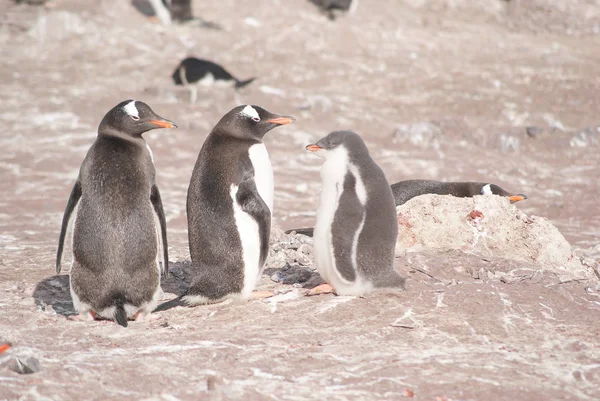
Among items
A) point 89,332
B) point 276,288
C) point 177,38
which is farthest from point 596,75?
point 89,332

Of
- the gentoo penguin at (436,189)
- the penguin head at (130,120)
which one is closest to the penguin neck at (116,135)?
the penguin head at (130,120)

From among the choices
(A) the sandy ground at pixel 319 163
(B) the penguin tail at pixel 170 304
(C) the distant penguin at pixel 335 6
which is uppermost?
(C) the distant penguin at pixel 335 6

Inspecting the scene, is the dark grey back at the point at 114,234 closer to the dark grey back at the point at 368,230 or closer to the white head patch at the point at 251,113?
the white head patch at the point at 251,113

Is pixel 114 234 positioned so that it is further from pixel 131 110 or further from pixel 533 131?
pixel 533 131

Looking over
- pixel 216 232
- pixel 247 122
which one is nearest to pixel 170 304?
pixel 216 232

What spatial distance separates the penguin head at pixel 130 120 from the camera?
541 cm

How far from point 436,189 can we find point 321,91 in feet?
18.2

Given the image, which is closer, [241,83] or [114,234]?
[114,234]

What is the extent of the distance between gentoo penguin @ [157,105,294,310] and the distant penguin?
10.7m

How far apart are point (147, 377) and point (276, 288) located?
1775 mm

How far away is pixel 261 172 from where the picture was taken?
18.7 ft

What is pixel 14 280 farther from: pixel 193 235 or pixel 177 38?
pixel 177 38

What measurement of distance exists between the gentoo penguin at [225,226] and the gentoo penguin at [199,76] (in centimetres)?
723

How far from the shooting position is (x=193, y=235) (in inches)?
220
